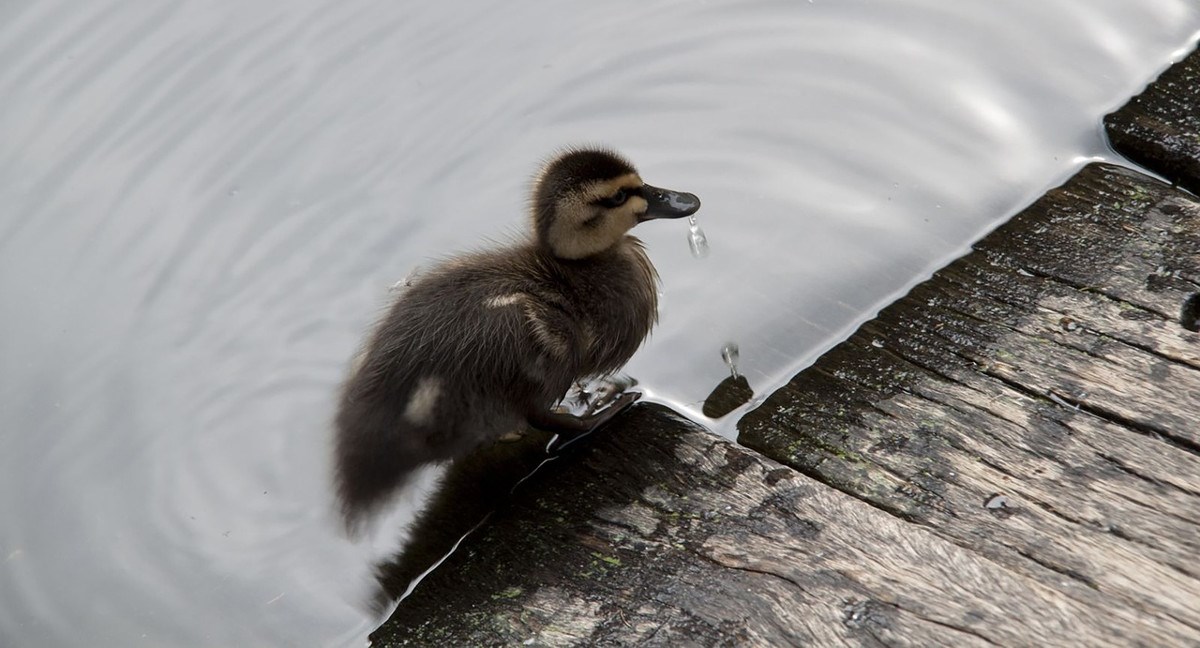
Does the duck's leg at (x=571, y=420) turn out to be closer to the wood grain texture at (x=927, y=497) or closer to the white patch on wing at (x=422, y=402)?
the wood grain texture at (x=927, y=497)

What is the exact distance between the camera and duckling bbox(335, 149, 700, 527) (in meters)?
3.17

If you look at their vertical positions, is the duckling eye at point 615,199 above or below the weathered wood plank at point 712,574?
above

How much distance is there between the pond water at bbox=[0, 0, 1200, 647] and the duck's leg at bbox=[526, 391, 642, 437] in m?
0.28

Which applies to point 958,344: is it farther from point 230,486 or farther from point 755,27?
point 755,27

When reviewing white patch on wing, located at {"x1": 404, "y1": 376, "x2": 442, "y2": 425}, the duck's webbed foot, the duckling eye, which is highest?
the duckling eye

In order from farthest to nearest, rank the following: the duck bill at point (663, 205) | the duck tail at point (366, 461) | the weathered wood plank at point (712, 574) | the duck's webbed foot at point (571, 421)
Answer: the duck bill at point (663, 205) < the duck's webbed foot at point (571, 421) < the duck tail at point (366, 461) < the weathered wood plank at point (712, 574)

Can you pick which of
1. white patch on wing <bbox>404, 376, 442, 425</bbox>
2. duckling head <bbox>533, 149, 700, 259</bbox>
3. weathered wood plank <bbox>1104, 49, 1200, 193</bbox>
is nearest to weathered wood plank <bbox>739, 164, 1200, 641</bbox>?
weathered wood plank <bbox>1104, 49, 1200, 193</bbox>

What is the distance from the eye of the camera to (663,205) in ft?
11.5

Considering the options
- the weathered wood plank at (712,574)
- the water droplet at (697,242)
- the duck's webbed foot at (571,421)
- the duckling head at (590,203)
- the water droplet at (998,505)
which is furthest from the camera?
the water droplet at (697,242)

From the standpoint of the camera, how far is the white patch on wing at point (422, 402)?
316cm

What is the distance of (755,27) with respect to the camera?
5.06m

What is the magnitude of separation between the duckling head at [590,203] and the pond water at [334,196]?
445mm

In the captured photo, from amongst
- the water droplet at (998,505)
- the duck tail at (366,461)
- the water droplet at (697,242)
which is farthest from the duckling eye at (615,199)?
the water droplet at (998,505)

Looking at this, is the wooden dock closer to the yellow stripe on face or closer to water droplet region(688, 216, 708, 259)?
the yellow stripe on face
